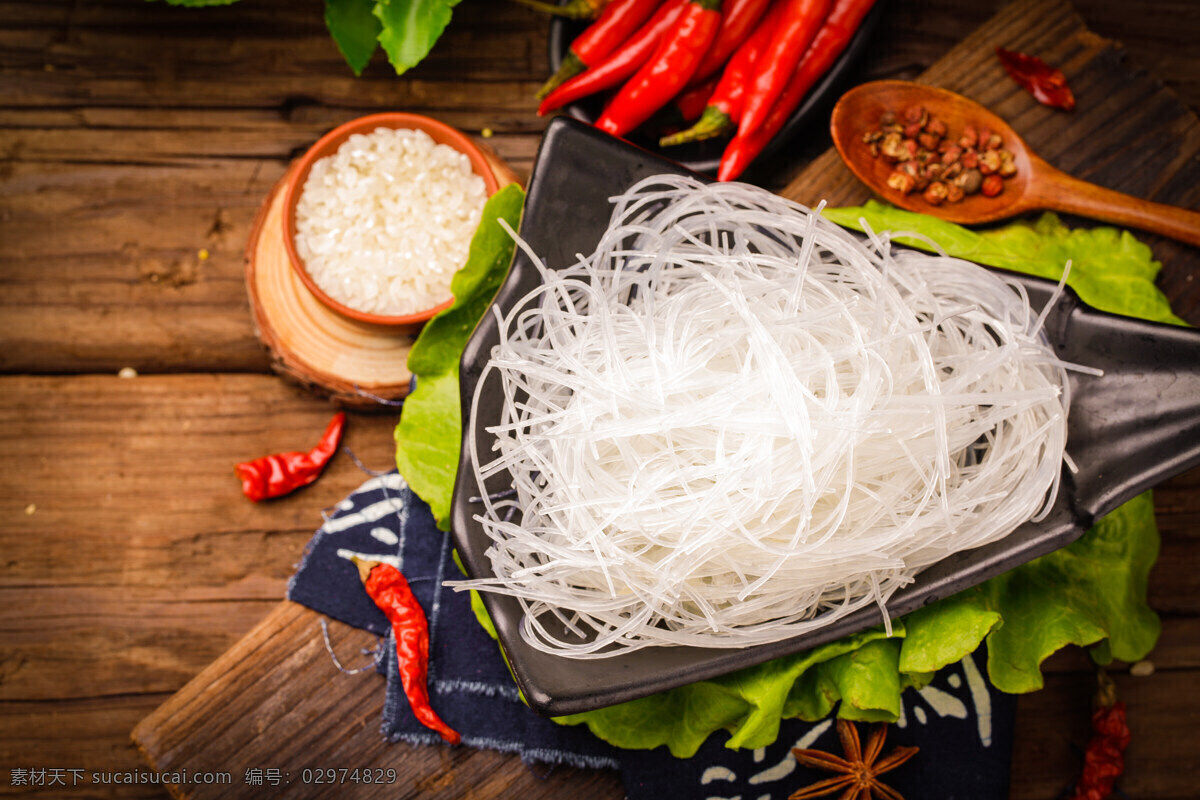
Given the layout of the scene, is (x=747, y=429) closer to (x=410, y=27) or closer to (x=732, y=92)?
(x=732, y=92)

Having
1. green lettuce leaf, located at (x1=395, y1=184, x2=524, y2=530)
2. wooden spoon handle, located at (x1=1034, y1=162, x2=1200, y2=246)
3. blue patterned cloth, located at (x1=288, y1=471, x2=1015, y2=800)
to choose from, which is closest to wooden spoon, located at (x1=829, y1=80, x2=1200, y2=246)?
wooden spoon handle, located at (x1=1034, y1=162, x2=1200, y2=246)

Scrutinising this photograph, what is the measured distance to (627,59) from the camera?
6.95 ft

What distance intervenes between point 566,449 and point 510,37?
1.56 metres

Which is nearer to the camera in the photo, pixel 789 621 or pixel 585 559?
pixel 585 559

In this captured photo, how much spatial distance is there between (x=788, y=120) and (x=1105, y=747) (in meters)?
2.02

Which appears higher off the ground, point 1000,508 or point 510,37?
point 510,37

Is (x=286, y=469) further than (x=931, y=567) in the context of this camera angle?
Yes

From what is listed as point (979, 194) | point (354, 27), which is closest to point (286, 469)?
point (354, 27)

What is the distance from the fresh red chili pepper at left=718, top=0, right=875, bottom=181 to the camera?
6.67 feet

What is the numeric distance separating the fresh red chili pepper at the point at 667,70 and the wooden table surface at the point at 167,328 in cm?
38

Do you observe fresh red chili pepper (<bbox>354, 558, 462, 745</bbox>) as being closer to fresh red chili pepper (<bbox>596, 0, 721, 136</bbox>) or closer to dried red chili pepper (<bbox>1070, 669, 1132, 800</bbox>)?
fresh red chili pepper (<bbox>596, 0, 721, 136</bbox>)

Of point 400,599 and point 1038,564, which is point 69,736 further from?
point 1038,564

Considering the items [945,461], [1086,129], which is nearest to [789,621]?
[945,461]

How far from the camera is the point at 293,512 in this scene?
90.4 inches
